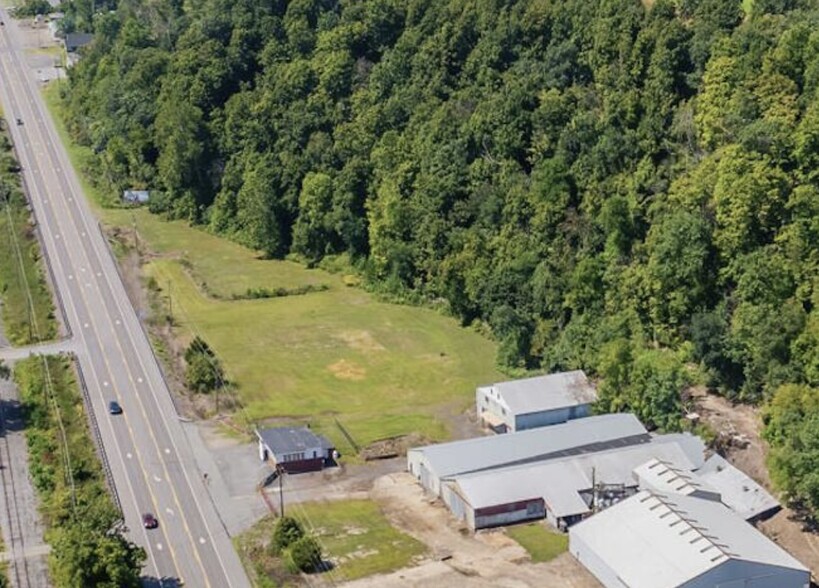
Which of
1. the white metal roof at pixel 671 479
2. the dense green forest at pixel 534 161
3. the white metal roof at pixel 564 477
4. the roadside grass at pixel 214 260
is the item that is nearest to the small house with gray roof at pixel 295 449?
the white metal roof at pixel 564 477

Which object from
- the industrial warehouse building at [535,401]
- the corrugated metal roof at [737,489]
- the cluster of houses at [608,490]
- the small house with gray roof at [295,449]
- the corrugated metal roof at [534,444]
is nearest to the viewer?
the cluster of houses at [608,490]

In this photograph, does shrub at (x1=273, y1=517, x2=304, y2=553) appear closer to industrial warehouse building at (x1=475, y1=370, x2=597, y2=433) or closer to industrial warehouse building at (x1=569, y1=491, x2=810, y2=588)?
industrial warehouse building at (x1=569, y1=491, x2=810, y2=588)

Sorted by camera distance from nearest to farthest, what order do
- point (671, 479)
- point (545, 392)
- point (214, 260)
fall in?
point (671, 479) < point (545, 392) < point (214, 260)

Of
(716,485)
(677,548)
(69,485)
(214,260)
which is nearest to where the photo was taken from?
(677,548)

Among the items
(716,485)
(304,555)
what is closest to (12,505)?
(304,555)

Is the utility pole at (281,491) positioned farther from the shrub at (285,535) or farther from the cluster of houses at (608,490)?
the cluster of houses at (608,490)

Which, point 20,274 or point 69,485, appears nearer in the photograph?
point 69,485

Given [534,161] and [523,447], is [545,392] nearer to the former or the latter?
[523,447]

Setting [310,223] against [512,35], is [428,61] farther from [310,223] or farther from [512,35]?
[310,223]

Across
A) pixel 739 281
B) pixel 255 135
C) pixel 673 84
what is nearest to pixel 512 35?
pixel 673 84
